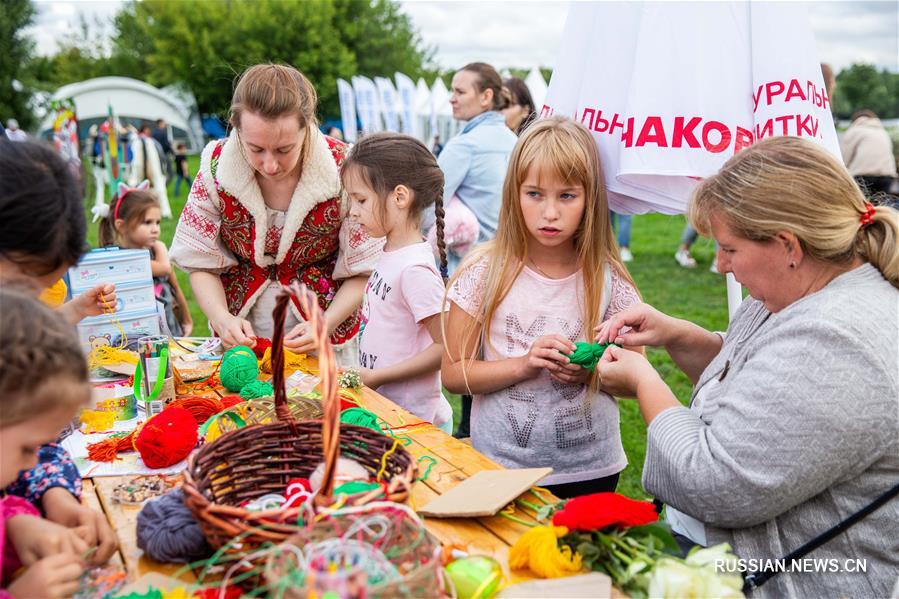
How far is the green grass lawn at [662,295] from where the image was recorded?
4145mm

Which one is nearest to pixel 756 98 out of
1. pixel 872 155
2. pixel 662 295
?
pixel 662 295

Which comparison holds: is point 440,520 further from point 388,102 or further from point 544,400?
point 388,102

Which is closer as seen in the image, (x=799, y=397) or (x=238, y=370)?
(x=799, y=397)

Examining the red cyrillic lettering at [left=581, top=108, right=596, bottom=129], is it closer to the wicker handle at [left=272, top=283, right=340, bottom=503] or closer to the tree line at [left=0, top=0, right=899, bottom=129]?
the wicker handle at [left=272, top=283, right=340, bottom=503]

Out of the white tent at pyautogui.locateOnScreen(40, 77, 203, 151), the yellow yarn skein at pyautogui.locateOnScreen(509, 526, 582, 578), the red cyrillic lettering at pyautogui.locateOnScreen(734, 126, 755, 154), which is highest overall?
the white tent at pyautogui.locateOnScreen(40, 77, 203, 151)

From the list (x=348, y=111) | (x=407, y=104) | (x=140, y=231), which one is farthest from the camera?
(x=348, y=111)

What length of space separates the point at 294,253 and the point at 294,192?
0.76ft

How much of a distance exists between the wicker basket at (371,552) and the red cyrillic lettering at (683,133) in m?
1.45

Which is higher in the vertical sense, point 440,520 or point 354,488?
point 354,488

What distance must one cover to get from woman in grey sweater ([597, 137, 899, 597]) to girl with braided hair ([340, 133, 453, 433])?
1023mm

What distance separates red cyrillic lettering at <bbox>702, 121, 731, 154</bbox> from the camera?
7.14 ft

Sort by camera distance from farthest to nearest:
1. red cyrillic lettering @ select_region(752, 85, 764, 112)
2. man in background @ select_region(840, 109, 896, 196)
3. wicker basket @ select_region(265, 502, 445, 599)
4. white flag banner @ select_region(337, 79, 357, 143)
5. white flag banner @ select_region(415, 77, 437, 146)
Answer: white flag banner @ select_region(337, 79, 357, 143)
white flag banner @ select_region(415, 77, 437, 146)
man in background @ select_region(840, 109, 896, 196)
red cyrillic lettering @ select_region(752, 85, 764, 112)
wicker basket @ select_region(265, 502, 445, 599)

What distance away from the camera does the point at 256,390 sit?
226 centimetres

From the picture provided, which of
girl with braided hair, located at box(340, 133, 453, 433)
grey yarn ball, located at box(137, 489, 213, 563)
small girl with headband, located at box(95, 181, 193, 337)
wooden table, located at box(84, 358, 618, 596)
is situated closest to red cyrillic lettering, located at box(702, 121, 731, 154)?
girl with braided hair, located at box(340, 133, 453, 433)
